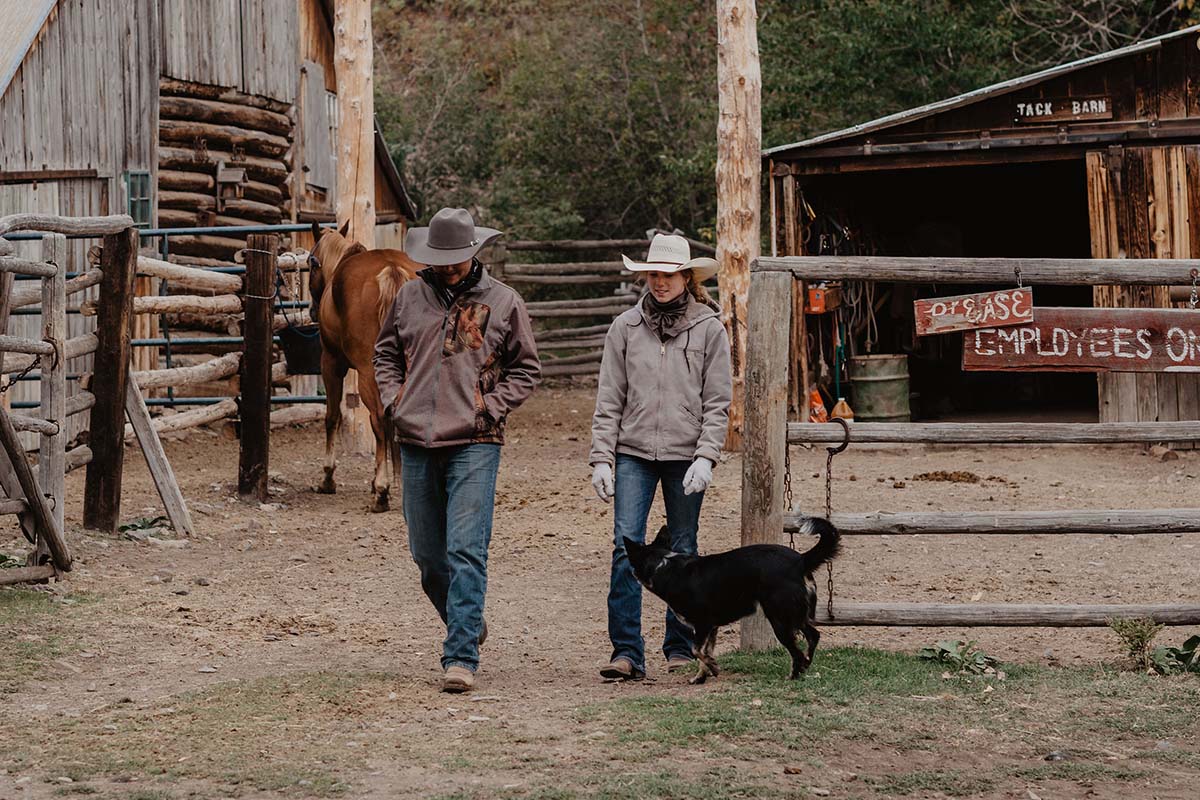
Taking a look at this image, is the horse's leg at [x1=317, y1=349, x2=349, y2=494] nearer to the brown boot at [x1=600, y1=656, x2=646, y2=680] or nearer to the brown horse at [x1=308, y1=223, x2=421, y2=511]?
the brown horse at [x1=308, y1=223, x2=421, y2=511]

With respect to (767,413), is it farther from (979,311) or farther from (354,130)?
(354,130)

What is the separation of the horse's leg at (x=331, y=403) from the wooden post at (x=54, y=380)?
3331 millimetres

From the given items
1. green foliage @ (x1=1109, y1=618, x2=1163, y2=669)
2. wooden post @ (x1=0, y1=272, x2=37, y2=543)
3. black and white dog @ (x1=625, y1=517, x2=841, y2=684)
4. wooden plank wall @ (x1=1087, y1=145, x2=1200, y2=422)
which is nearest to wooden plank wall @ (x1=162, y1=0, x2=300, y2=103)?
wooden post @ (x1=0, y1=272, x2=37, y2=543)

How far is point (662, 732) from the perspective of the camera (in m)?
5.21

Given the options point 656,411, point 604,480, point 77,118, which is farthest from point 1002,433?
point 77,118

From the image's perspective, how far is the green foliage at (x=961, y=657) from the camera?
622 cm

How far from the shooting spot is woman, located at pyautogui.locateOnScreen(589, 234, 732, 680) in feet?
19.9

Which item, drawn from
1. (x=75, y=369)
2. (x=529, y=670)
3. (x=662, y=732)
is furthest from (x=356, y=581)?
(x=75, y=369)

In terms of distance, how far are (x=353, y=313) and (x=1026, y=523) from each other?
592 cm

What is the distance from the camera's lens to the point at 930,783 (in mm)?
4719

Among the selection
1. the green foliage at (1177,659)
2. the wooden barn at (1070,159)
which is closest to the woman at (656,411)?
the green foliage at (1177,659)

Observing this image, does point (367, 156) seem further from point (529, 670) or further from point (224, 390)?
point (529, 670)

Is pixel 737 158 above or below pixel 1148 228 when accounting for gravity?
above

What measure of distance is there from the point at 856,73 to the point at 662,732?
60.3 feet
